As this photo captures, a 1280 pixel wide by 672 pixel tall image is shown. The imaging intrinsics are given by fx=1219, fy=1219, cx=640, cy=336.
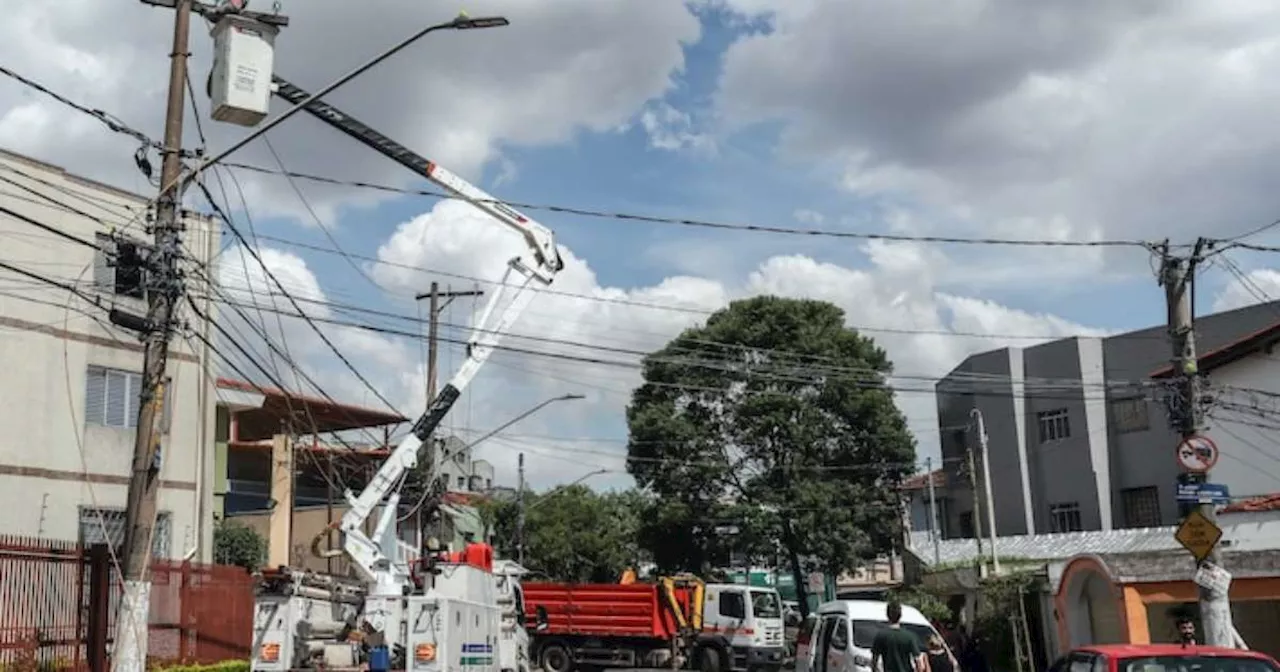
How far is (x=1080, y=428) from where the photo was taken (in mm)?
42875

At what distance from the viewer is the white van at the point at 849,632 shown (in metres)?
18.2

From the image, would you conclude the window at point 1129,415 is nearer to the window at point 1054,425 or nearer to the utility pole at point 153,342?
the window at point 1054,425

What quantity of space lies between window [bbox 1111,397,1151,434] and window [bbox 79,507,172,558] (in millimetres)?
30551

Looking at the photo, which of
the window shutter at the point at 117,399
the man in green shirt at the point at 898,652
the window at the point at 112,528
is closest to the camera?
the man in green shirt at the point at 898,652

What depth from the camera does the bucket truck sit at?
16.0 metres

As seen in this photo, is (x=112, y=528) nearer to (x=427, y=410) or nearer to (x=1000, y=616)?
(x=427, y=410)

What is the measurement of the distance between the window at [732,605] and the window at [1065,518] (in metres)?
17.1

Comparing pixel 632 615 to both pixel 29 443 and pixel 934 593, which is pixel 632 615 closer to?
pixel 934 593

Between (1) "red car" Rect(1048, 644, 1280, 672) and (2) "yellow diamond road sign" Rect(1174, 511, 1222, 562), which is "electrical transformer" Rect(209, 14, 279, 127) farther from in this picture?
(2) "yellow diamond road sign" Rect(1174, 511, 1222, 562)

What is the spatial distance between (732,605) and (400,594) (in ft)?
50.2

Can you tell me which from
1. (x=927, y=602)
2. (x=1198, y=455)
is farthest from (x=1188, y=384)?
(x=927, y=602)

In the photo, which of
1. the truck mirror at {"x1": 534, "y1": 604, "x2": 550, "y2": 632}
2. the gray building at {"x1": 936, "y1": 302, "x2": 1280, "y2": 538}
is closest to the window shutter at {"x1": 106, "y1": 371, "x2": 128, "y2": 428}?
the truck mirror at {"x1": 534, "y1": 604, "x2": 550, "y2": 632}

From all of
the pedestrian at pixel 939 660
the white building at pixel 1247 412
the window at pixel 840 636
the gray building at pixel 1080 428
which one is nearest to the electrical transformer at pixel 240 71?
the pedestrian at pixel 939 660

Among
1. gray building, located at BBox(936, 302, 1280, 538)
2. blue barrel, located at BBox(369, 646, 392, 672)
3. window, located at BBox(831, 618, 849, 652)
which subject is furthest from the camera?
gray building, located at BBox(936, 302, 1280, 538)
